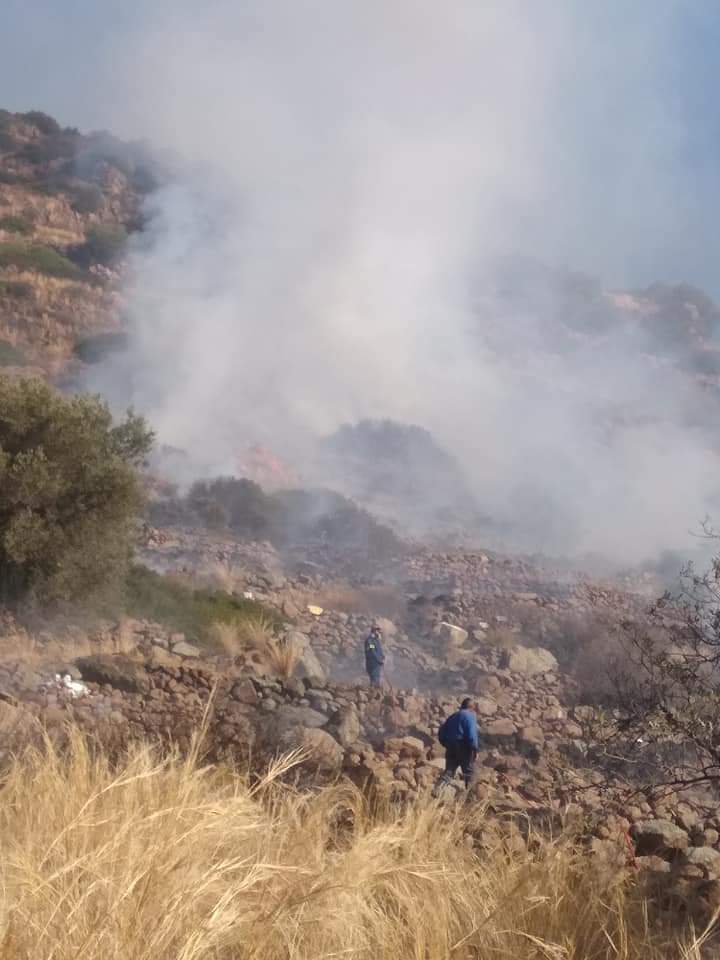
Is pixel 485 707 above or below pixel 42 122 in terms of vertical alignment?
below

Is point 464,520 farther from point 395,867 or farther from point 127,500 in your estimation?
point 395,867

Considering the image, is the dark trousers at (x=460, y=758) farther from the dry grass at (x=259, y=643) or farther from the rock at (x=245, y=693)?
the dry grass at (x=259, y=643)

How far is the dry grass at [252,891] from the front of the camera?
5.29 feet

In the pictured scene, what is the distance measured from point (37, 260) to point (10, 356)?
9.83 meters

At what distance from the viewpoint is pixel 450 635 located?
10805mm

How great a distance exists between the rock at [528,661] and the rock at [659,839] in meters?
5.83

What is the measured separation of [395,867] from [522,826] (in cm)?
231

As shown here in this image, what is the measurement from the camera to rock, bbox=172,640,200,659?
8156 millimetres

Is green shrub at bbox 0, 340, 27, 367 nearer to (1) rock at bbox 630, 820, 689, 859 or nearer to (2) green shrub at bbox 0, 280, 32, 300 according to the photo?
(2) green shrub at bbox 0, 280, 32, 300

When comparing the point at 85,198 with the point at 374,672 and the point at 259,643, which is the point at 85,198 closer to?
the point at 259,643

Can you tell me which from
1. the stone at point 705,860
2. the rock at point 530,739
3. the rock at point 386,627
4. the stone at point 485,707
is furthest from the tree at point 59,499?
the stone at point 705,860

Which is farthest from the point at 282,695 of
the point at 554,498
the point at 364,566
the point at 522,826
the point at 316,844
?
the point at 554,498

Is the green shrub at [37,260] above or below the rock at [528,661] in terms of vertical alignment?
above

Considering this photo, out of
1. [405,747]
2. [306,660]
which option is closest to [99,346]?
[306,660]
